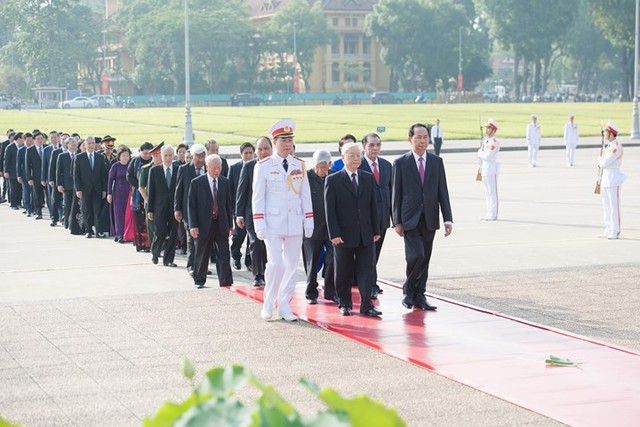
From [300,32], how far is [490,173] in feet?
372

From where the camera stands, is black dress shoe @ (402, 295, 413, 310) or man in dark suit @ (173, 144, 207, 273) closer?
black dress shoe @ (402, 295, 413, 310)

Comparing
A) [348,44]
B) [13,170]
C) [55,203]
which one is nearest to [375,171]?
[55,203]

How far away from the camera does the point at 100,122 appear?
7456 cm

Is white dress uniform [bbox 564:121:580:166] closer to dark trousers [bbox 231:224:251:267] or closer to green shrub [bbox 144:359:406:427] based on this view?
dark trousers [bbox 231:224:251:267]

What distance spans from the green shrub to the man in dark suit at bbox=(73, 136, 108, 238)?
1717 cm

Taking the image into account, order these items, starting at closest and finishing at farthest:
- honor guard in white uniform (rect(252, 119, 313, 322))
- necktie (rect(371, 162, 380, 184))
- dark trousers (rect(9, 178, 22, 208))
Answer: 1. honor guard in white uniform (rect(252, 119, 313, 322))
2. necktie (rect(371, 162, 380, 184))
3. dark trousers (rect(9, 178, 22, 208))

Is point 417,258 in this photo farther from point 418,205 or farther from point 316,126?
point 316,126

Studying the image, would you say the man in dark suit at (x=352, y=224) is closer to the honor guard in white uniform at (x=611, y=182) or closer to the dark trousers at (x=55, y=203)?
the honor guard in white uniform at (x=611, y=182)

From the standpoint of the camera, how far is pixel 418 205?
11383 mm

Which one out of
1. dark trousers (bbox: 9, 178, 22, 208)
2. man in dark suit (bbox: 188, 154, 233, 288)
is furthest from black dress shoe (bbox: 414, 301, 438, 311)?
dark trousers (bbox: 9, 178, 22, 208)

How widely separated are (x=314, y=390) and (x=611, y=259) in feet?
43.7

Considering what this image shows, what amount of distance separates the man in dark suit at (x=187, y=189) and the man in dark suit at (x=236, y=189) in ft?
1.34

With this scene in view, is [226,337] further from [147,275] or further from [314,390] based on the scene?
[314,390]

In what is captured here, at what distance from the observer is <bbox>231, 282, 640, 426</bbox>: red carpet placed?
772 cm
